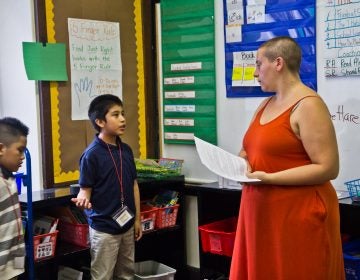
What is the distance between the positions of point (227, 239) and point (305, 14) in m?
1.30

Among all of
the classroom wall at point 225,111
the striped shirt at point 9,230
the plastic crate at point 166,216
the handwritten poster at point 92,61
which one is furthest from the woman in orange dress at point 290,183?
the handwritten poster at point 92,61

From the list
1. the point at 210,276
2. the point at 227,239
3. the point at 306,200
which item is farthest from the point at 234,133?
the point at 306,200

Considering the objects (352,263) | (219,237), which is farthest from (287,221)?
(219,237)

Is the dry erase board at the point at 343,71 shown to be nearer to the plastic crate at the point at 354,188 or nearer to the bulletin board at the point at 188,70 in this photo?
the plastic crate at the point at 354,188

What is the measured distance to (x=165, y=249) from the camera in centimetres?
334

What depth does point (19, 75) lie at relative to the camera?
9.79ft

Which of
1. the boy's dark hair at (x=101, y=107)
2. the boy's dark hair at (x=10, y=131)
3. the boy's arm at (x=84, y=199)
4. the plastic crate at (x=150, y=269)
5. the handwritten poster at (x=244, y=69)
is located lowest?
the plastic crate at (x=150, y=269)

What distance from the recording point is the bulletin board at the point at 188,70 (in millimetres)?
3170

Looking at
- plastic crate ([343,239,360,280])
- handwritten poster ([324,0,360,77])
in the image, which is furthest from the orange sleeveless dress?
handwritten poster ([324,0,360,77])

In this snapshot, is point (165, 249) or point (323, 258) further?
point (165, 249)

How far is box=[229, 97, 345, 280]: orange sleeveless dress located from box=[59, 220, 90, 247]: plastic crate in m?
1.08

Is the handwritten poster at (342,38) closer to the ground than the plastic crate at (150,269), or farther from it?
farther from it

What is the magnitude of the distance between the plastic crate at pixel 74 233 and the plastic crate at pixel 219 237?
65cm

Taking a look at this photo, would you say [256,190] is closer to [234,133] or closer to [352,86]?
[352,86]
